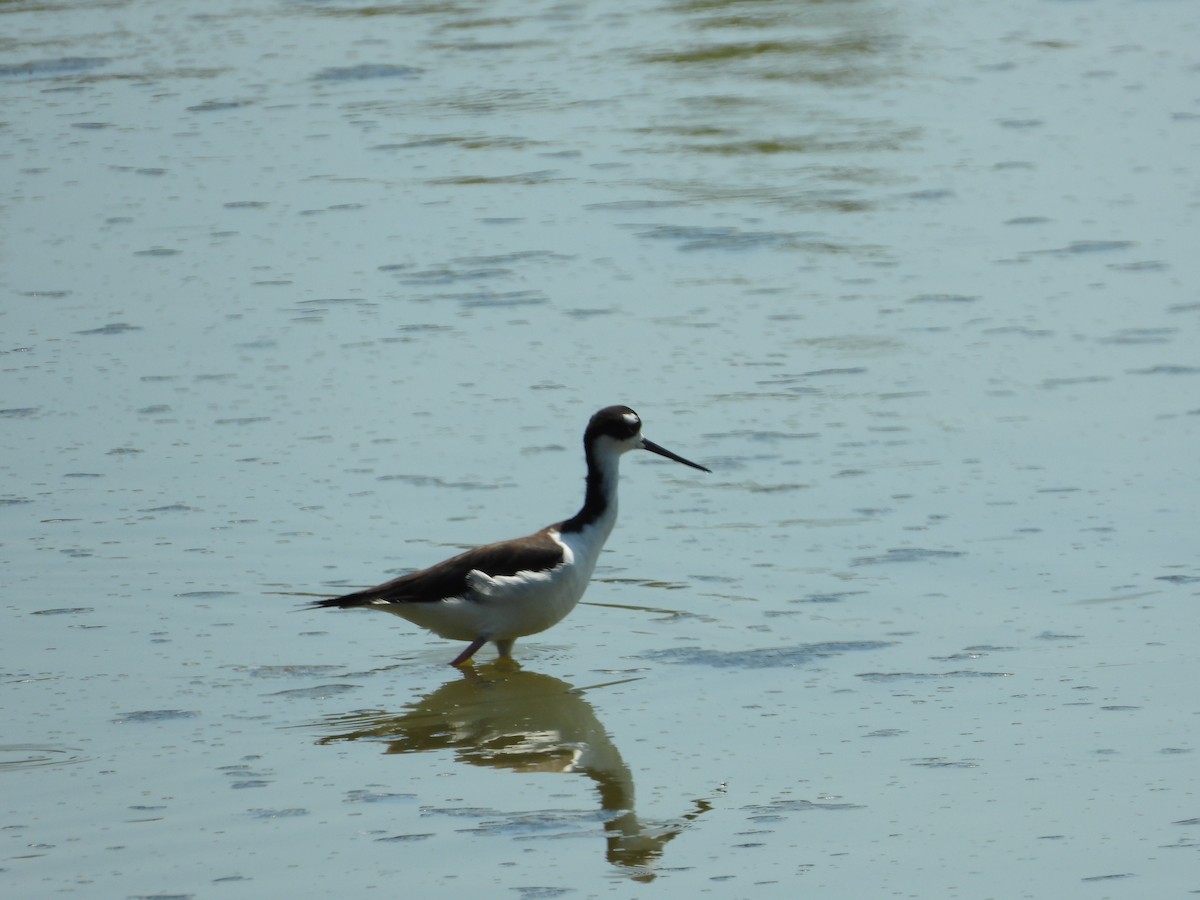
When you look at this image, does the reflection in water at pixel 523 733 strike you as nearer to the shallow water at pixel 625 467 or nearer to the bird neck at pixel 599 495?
the shallow water at pixel 625 467

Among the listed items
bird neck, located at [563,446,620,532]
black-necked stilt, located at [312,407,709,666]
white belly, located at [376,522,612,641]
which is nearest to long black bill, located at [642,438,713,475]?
bird neck, located at [563,446,620,532]

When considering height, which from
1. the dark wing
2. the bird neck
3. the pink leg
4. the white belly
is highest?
the bird neck

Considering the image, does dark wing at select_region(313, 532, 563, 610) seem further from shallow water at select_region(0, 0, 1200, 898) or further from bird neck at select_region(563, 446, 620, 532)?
shallow water at select_region(0, 0, 1200, 898)

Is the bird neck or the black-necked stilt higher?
the bird neck

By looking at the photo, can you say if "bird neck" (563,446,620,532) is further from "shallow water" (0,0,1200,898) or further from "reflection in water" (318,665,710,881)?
"reflection in water" (318,665,710,881)

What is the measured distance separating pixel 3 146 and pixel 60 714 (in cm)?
944

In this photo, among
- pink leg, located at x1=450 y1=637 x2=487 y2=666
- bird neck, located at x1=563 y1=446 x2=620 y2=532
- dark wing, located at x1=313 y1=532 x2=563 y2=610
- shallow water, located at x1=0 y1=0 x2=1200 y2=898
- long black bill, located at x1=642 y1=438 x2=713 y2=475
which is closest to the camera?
shallow water, located at x1=0 y1=0 x2=1200 y2=898

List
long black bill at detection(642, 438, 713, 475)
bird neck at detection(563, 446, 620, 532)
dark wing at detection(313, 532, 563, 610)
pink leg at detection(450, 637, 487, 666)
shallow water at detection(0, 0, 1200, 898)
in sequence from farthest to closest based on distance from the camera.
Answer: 1. long black bill at detection(642, 438, 713, 475)
2. bird neck at detection(563, 446, 620, 532)
3. pink leg at detection(450, 637, 487, 666)
4. dark wing at detection(313, 532, 563, 610)
5. shallow water at detection(0, 0, 1200, 898)

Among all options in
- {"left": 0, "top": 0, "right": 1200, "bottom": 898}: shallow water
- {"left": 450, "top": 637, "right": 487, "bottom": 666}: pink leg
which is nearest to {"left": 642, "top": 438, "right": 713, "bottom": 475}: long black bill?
{"left": 0, "top": 0, "right": 1200, "bottom": 898}: shallow water

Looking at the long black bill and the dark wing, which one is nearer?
the dark wing

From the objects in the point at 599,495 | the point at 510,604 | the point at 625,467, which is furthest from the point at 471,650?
the point at 625,467

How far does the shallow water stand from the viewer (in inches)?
250

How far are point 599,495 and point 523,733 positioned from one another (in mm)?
1489

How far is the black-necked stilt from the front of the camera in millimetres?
8008
